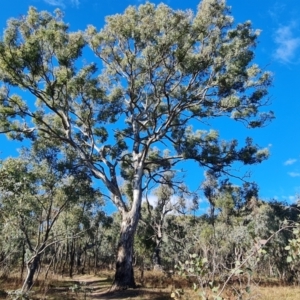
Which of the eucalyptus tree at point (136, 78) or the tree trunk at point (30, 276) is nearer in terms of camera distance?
the tree trunk at point (30, 276)

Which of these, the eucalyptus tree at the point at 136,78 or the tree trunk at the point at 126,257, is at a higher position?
the eucalyptus tree at the point at 136,78

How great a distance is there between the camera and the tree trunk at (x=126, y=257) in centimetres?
1283

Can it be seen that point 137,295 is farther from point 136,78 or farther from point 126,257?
point 136,78

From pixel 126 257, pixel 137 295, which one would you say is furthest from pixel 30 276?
pixel 137 295

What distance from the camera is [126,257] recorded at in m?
13.3

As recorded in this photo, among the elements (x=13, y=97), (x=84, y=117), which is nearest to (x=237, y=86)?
(x=84, y=117)

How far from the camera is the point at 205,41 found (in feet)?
45.5

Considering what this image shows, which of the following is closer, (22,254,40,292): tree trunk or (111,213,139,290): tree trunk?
(22,254,40,292): tree trunk

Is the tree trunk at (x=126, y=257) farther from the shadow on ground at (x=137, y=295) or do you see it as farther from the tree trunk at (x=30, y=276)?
the tree trunk at (x=30, y=276)

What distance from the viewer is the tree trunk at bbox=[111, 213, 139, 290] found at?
12.8m

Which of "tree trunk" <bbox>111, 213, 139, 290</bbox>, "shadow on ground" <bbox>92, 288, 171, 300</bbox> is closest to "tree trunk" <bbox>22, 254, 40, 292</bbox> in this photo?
"shadow on ground" <bbox>92, 288, 171, 300</bbox>

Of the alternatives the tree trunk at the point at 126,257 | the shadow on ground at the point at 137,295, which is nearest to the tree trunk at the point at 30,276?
the shadow on ground at the point at 137,295

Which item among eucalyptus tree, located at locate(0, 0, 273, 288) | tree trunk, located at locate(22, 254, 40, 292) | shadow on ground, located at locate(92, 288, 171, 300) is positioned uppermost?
eucalyptus tree, located at locate(0, 0, 273, 288)

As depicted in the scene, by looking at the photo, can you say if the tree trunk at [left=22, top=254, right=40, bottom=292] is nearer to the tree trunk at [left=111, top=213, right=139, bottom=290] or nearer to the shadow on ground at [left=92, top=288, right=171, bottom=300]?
the shadow on ground at [left=92, top=288, right=171, bottom=300]
